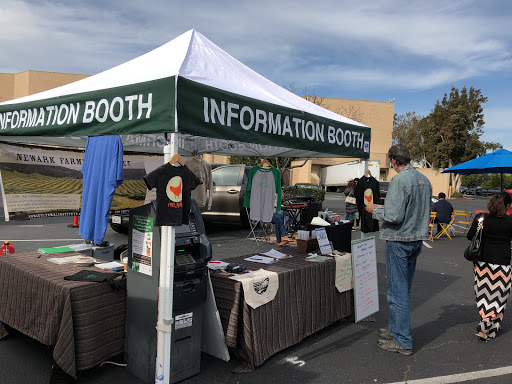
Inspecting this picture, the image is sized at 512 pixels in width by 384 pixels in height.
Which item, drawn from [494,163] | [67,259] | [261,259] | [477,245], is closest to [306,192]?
[494,163]

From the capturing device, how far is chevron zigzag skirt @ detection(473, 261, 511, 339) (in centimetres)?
426

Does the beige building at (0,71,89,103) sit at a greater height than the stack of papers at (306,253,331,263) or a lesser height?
greater

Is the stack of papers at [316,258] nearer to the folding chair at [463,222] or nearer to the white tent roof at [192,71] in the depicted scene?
the white tent roof at [192,71]

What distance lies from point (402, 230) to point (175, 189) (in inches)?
84.7

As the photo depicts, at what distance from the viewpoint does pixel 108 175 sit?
3629 millimetres

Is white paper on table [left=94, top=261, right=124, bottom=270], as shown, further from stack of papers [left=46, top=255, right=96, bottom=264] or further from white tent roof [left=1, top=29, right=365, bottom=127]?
white tent roof [left=1, top=29, right=365, bottom=127]

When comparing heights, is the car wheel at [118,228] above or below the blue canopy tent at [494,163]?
below

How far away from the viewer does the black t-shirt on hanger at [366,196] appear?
4941mm

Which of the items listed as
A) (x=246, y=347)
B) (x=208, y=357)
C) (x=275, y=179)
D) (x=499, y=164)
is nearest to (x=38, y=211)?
(x=208, y=357)

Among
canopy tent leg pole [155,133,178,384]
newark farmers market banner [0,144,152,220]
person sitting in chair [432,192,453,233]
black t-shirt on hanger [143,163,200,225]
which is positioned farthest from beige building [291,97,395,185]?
canopy tent leg pole [155,133,178,384]

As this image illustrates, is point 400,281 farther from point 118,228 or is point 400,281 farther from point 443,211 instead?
point 443,211

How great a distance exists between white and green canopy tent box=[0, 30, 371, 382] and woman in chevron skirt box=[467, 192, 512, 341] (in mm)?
1823

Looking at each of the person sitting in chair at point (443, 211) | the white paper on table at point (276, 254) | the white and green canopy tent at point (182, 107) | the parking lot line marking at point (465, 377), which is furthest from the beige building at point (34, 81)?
the parking lot line marking at point (465, 377)

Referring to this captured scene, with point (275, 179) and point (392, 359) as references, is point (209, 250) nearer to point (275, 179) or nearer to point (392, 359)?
point (392, 359)
